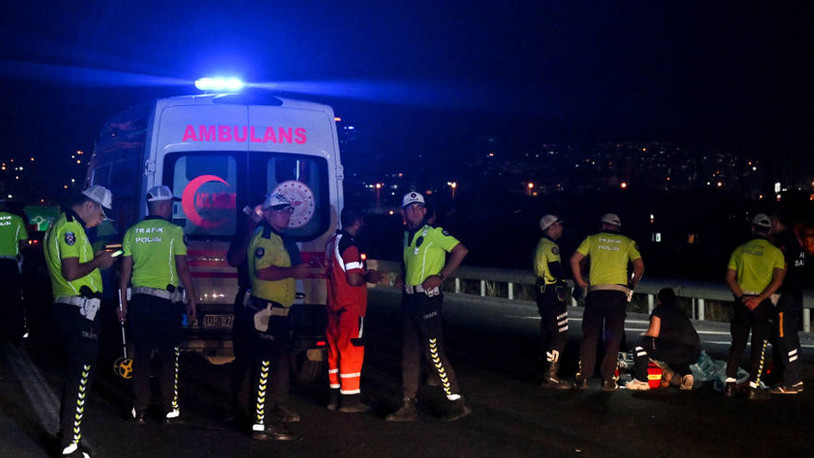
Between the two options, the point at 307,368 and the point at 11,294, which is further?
the point at 11,294

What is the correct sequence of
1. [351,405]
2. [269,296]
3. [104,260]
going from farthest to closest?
[351,405]
[269,296]
[104,260]

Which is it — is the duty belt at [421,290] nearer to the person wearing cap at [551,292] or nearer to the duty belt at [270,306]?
the duty belt at [270,306]

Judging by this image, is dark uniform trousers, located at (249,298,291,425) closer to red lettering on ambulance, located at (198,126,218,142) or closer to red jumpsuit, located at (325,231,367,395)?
red jumpsuit, located at (325,231,367,395)

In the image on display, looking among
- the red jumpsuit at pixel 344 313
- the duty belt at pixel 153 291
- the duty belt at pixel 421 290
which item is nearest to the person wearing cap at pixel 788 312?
the duty belt at pixel 421 290

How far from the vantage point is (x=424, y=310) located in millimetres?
8406

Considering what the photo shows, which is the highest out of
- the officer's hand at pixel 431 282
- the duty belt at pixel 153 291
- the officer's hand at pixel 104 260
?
the officer's hand at pixel 104 260

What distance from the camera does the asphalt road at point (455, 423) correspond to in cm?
728

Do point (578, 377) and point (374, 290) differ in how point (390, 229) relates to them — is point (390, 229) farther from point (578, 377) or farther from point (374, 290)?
point (578, 377)

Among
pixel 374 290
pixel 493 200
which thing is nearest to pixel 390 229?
pixel 374 290

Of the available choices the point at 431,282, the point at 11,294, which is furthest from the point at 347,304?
the point at 11,294

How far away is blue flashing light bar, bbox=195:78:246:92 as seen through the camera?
1038 centimetres

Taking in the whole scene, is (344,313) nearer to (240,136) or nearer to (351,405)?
(351,405)

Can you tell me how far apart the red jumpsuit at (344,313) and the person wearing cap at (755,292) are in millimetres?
3396

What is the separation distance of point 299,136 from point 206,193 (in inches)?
41.1
